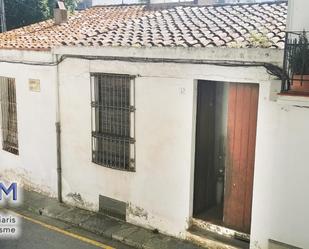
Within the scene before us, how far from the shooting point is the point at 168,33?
9141 millimetres

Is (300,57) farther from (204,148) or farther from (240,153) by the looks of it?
(204,148)

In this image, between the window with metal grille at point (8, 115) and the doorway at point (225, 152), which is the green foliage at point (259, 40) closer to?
the doorway at point (225, 152)

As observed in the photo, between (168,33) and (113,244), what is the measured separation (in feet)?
15.4

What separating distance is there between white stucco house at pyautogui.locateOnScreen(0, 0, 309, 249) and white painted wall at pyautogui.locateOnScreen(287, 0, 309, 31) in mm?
17

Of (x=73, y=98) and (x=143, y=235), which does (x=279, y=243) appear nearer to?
(x=143, y=235)

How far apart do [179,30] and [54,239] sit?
5335 millimetres

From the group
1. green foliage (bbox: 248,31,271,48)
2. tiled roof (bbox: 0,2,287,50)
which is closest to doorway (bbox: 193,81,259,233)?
green foliage (bbox: 248,31,271,48)

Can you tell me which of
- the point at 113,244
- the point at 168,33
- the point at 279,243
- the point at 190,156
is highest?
the point at 168,33

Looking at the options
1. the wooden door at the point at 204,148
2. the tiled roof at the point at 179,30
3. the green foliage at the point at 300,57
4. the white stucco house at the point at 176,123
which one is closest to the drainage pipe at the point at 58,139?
the white stucco house at the point at 176,123

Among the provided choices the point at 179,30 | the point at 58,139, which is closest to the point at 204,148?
the point at 179,30

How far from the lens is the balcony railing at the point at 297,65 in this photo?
5917mm

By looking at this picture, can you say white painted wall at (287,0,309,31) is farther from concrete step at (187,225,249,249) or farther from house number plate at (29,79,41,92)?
house number plate at (29,79,41,92)

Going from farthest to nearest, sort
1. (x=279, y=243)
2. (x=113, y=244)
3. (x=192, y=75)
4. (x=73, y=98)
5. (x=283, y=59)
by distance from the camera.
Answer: (x=73, y=98) → (x=113, y=244) → (x=192, y=75) → (x=279, y=243) → (x=283, y=59)

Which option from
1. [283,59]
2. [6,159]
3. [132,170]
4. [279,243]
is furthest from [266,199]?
[6,159]
